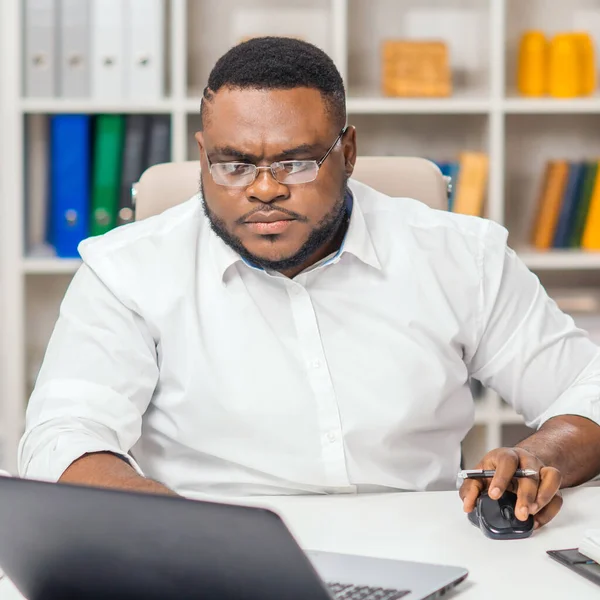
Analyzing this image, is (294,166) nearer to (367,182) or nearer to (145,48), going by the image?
(367,182)

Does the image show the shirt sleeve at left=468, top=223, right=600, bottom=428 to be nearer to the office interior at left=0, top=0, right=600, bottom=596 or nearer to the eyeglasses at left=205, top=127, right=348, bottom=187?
the eyeglasses at left=205, top=127, right=348, bottom=187

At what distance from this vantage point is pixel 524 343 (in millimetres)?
1432

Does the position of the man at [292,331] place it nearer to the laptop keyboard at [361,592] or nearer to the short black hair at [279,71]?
the short black hair at [279,71]

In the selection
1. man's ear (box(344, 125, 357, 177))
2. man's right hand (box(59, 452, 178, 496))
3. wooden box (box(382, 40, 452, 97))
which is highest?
wooden box (box(382, 40, 452, 97))

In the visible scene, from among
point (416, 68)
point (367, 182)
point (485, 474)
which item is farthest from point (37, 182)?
point (485, 474)

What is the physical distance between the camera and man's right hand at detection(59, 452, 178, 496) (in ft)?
3.47

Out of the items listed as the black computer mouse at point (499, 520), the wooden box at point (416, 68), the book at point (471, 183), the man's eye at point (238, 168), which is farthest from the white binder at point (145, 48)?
the black computer mouse at point (499, 520)

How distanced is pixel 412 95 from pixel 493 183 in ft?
1.07

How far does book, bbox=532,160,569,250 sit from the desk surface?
5.16 feet

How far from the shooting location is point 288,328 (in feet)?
4.49

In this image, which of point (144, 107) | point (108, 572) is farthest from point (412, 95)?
point (108, 572)

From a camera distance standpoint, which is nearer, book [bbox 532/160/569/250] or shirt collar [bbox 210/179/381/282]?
shirt collar [bbox 210/179/381/282]

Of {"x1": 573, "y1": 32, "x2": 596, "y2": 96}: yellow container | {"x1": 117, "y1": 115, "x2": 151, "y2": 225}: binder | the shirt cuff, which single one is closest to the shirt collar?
Result: the shirt cuff

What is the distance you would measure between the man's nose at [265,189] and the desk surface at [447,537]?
15.9 inches
